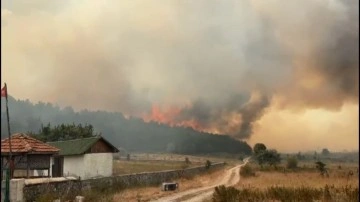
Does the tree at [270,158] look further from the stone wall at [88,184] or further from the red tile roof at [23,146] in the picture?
the red tile roof at [23,146]

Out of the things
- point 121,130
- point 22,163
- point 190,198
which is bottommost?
point 190,198

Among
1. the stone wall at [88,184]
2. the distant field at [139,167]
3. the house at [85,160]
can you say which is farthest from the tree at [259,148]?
the house at [85,160]

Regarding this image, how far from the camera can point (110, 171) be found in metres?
44.9

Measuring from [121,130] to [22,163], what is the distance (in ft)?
489

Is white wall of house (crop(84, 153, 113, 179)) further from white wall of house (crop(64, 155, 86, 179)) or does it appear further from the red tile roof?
the red tile roof

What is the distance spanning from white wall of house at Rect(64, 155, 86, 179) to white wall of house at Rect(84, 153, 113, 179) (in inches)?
17.2

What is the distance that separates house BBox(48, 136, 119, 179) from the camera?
141 ft

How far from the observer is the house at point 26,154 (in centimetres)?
3238

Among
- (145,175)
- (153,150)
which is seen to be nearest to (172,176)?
(145,175)

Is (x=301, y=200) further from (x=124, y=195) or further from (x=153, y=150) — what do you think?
(x=153, y=150)

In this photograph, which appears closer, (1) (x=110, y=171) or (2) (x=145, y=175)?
(2) (x=145, y=175)

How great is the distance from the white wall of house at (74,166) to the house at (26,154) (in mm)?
8343

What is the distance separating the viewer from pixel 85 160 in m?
43.0

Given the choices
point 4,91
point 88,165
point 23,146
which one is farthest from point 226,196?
point 88,165
